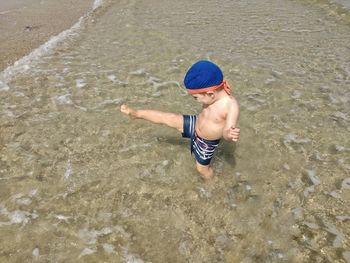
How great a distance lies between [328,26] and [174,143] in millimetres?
7038

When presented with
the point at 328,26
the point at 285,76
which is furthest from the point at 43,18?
the point at 328,26

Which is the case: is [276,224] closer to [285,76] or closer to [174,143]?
[174,143]

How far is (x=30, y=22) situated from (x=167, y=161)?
23.3 feet

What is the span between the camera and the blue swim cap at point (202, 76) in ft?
12.7

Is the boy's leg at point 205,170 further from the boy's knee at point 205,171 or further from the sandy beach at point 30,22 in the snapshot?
the sandy beach at point 30,22

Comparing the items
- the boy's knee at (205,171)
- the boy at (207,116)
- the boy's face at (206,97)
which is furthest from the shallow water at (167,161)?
the boy's face at (206,97)

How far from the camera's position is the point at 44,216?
13.8 ft

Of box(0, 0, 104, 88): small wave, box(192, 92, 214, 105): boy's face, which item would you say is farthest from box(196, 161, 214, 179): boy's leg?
box(0, 0, 104, 88): small wave

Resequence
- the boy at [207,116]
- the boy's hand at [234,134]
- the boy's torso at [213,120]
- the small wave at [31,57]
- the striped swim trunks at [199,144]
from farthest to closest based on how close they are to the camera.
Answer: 1. the small wave at [31,57]
2. the striped swim trunks at [199,144]
3. the boy's torso at [213,120]
4. the boy at [207,116]
5. the boy's hand at [234,134]

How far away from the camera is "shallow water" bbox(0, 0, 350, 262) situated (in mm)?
3908

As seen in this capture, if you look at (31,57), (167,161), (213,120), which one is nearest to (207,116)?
(213,120)

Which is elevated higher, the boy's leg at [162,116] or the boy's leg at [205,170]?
the boy's leg at [162,116]

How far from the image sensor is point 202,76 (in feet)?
12.7

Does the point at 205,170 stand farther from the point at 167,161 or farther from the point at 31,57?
the point at 31,57
